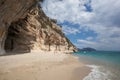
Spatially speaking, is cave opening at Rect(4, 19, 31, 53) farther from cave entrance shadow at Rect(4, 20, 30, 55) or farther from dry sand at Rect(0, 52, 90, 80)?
dry sand at Rect(0, 52, 90, 80)

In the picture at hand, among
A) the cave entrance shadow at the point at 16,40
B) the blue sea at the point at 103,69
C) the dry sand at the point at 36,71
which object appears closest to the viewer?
the dry sand at the point at 36,71

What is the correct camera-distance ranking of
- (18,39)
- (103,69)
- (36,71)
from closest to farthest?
(36,71)
(103,69)
(18,39)

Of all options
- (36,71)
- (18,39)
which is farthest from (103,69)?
(18,39)

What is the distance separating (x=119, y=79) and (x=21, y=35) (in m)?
27.9

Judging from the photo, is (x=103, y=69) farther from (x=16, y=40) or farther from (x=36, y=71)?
(x=16, y=40)

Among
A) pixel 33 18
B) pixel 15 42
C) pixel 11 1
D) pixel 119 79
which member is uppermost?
pixel 33 18

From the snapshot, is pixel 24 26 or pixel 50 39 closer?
pixel 24 26

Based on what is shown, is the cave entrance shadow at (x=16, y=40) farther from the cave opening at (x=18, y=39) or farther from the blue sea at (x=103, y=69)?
the blue sea at (x=103, y=69)

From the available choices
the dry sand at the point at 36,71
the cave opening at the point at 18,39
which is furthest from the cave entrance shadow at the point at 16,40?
the dry sand at the point at 36,71

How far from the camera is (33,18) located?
127ft

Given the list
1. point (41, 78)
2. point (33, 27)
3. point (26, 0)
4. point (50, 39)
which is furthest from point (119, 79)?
point (50, 39)

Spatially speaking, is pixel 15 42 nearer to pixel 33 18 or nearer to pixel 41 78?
pixel 33 18

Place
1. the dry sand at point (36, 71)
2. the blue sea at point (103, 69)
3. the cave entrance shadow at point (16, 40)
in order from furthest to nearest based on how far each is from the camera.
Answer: the cave entrance shadow at point (16, 40) < the blue sea at point (103, 69) < the dry sand at point (36, 71)

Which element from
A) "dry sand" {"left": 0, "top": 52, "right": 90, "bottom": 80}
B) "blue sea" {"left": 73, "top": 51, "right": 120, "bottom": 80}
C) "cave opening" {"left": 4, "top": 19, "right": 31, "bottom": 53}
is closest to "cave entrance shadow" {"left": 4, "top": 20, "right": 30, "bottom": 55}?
"cave opening" {"left": 4, "top": 19, "right": 31, "bottom": 53}
